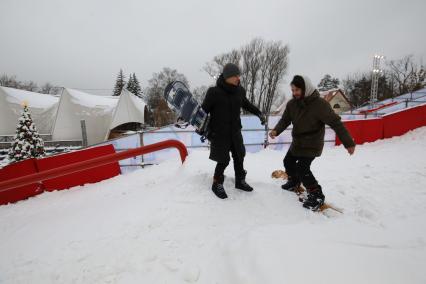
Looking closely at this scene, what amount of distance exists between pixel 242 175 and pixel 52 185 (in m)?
4.18

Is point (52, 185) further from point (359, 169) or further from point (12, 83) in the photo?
point (12, 83)

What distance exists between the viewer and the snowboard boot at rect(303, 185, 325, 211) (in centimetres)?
291

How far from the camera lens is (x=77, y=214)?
3141mm

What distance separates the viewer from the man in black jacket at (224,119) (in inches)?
120

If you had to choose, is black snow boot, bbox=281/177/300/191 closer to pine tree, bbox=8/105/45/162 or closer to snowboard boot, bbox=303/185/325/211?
snowboard boot, bbox=303/185/325/211

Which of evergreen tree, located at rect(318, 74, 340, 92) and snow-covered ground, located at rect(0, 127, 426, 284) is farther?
evergreen tree, located at rect(318, 74, 340, 92)

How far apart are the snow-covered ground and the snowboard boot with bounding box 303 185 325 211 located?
96mm

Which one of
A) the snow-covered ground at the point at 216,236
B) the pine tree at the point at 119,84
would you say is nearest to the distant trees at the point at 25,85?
the pine tree at the point at 119,84

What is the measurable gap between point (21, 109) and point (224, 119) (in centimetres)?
2364

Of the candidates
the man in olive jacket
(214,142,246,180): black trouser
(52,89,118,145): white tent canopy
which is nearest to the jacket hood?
the man in olive jacket

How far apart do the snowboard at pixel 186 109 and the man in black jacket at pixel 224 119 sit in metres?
0.11

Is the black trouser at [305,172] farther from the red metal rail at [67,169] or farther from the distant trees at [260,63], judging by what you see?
the distant trees at [260,63]

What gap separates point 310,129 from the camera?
2961 mm

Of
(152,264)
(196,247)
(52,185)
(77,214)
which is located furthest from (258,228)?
(52,185)
